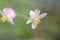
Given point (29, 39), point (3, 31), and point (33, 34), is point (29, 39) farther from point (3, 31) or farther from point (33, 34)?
point (3, 31)

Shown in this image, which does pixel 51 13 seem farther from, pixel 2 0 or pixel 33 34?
pixel 2 0

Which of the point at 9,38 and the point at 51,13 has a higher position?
the point at 51,13

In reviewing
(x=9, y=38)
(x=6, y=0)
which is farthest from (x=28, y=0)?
(x=9, y=38)

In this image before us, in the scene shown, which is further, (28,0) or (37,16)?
(28,0)

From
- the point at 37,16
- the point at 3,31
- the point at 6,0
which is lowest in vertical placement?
the point at 37,16

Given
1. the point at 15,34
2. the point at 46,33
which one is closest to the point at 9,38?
the point at 15,34

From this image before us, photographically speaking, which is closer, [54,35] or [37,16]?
[37,16]
